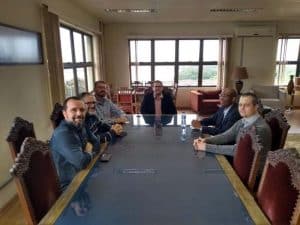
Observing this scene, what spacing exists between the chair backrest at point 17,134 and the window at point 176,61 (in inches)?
223

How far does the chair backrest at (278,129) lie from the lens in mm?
2137

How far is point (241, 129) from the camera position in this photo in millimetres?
1988

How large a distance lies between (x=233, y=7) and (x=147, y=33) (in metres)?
2.83

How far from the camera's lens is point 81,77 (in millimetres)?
5539

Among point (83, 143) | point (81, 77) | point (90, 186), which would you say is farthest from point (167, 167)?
point (81, 77)

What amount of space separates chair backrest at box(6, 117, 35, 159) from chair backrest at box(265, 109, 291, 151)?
2.08 m

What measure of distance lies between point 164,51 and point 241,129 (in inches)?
231

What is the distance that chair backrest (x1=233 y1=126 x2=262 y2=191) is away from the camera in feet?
5.40

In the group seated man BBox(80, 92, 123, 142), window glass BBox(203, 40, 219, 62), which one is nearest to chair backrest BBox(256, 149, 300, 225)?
seated man BBox(80, 92, 123, 142)

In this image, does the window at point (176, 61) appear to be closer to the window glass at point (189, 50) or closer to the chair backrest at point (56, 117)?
the window glass at point (189, 50)

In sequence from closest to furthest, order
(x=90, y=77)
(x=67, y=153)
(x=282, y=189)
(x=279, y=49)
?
(x=282, y=189) → (x=67, y=153) → (x=90, y=77) → (x=279, y=49)

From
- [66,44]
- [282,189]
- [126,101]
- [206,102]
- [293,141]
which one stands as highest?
[66,44]

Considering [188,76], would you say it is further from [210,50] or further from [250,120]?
[250,120]

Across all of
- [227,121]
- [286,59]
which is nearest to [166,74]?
[286,59]
